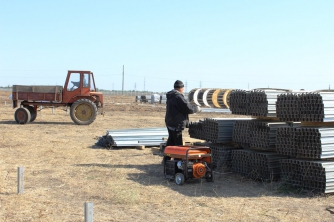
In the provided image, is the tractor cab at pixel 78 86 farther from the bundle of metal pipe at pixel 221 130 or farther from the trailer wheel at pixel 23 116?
the bundle of metal pipe at pixel 221 130

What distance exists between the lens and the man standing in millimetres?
9711

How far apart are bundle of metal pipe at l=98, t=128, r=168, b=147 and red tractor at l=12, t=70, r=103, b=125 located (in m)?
6.93

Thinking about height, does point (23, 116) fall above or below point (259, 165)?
above

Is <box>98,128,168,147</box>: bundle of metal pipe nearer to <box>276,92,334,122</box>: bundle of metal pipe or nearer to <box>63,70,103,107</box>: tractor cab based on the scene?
<box>276,92,334,122</box>: bundle of metal pipe

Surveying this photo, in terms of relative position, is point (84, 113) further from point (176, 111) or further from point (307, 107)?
point (307, 107)

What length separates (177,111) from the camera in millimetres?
9875

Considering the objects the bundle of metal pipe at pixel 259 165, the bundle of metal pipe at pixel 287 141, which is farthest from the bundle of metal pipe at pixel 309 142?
the bundle of metal pipe at pixel 259 165

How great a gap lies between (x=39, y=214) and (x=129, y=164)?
4627mm

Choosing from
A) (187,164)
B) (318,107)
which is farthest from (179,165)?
(318,107)

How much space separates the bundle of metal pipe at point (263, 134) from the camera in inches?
348

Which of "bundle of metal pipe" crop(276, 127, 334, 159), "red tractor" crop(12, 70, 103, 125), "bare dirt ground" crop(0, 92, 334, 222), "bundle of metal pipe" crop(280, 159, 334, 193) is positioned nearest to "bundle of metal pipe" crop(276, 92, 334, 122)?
"bundle of metal pipe" crop(276, 127, 334, 159)

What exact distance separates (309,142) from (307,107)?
2.12 feet

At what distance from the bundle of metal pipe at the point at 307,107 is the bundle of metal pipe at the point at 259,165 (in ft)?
2.98

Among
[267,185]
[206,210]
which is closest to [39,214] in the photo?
[206,210]
